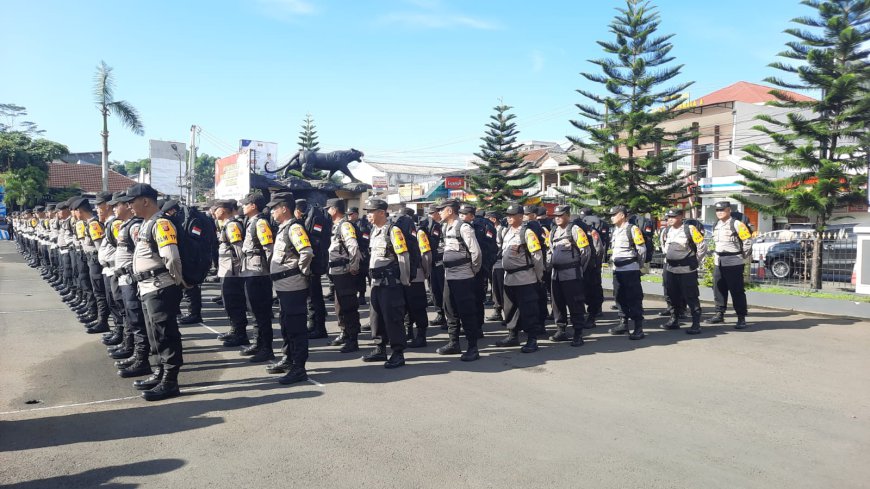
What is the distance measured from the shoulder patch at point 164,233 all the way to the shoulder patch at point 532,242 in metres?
3.68

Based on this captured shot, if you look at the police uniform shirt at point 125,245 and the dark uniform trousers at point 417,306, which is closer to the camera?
the police uniform shirt at point 125,245

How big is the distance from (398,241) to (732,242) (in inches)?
198

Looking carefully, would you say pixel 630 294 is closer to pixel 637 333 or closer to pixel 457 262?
pixel 637 333

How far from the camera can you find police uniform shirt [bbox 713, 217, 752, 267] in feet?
26.0

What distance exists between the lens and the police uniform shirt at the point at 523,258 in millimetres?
6453

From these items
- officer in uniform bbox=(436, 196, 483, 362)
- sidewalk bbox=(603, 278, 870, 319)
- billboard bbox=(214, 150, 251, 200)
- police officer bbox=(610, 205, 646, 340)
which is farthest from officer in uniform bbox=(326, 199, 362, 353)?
billboard bbox=(214, 150, 251, 200)

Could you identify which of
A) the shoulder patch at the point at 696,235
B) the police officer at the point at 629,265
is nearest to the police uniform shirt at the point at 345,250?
the police officer at the point at 629,265

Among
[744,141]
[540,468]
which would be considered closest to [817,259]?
[540,468]

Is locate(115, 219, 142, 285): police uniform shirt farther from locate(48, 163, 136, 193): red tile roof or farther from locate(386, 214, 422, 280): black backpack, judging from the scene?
locate(48, 163, 136, 193): red tile roof

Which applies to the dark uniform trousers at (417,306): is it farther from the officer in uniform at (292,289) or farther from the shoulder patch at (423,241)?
the officer in uniform at (292,289)

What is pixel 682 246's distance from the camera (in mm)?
7891

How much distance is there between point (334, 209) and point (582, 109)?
50.2 ft

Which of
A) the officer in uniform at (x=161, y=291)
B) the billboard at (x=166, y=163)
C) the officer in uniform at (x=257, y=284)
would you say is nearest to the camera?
the officer in uniform at (x=161, y=291)

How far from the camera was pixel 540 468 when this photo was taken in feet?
11.3
